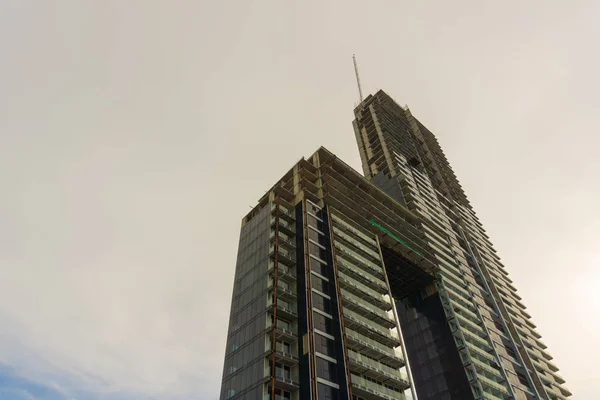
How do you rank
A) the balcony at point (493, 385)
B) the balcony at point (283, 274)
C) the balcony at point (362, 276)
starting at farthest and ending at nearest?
the balcony at point (493, 385)
the balcony at point (362, 276)
the balcony at point (283, 274)

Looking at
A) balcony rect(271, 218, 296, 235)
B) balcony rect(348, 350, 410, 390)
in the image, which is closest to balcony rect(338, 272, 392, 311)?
balcony rect(348, 350, 410, 390)

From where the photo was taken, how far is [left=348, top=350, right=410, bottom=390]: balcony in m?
60.6

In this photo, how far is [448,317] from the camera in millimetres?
86250

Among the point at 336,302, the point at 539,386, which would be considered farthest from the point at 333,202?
the point at 539,386

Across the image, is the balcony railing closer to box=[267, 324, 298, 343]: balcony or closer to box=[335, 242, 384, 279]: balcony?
box=[267, 324, 298, 343]: balcony

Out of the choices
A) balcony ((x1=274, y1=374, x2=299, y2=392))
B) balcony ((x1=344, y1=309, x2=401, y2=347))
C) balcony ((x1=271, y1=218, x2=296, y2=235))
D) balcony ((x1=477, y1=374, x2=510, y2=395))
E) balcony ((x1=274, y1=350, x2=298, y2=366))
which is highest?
balcony ((x1=271, y1=218, x2=296, y2=235))

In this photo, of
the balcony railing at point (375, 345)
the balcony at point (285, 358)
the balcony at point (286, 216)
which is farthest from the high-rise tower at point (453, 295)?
the balcony at point (285, 358)

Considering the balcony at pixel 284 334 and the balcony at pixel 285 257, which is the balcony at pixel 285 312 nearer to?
the balcony at pixel 284 334

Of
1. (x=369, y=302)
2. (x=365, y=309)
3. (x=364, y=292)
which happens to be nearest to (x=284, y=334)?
(x=365, y=309)

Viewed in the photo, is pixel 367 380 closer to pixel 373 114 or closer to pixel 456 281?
Result: pixel 456 281

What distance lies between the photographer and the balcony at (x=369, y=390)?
190 feet

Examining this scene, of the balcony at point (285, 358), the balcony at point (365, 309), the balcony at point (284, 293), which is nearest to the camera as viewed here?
the balcony at point (285, 358)

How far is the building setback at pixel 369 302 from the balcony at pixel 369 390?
0.84 feet

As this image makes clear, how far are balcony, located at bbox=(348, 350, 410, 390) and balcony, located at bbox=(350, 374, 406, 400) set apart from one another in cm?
123
